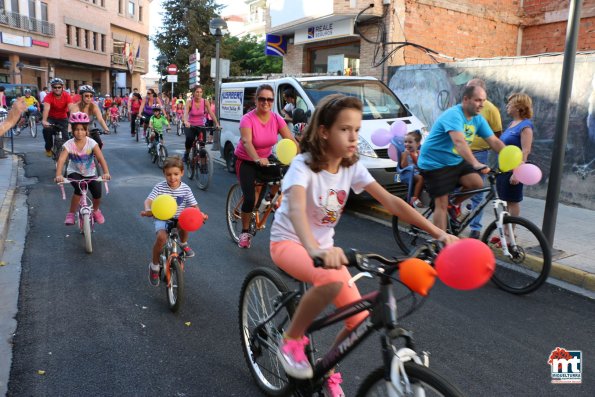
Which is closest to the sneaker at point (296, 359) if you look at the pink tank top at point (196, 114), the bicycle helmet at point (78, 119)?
the bicycle helmet at point (78, 119)

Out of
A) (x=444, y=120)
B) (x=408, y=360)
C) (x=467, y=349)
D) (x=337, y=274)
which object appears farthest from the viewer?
(x=444, y=120)

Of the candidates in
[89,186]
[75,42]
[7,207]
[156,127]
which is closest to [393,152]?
[89,186]

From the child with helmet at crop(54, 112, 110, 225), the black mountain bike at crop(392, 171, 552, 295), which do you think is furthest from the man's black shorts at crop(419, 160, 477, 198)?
the child with helmet at crop(54, 112, 110, 225)

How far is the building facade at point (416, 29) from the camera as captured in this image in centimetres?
1352

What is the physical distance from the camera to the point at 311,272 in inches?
95.0

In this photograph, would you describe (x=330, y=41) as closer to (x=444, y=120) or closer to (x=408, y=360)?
(x=444, y=120)

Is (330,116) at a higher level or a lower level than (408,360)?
higher

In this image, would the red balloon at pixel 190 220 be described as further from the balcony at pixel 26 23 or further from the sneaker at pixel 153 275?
the balcony at pixel 26 23

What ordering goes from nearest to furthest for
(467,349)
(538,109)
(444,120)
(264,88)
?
1. (467,349)
2. (444,120)
3. (264,88)
4. (538,109)

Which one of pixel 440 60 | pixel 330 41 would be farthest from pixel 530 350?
A: pixel 330 41

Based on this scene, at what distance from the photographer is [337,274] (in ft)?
7.84

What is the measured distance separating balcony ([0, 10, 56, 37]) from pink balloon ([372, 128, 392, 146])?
4500 cm

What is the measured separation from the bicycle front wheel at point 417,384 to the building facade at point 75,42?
152ft

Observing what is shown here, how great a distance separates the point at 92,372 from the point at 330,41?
14213 mm
